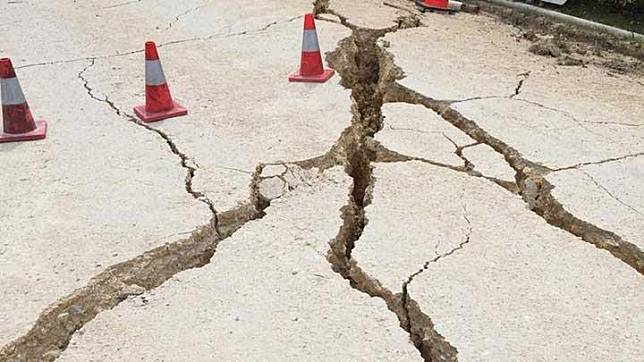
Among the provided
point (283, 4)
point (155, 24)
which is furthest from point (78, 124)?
point (283, 4)

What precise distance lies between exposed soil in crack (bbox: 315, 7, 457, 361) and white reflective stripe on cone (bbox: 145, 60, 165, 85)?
1215 mm

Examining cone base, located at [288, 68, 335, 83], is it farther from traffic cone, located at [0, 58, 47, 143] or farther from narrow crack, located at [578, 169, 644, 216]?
narrow crack, located at [578, 169, 644, 216]

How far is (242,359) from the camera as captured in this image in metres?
2.13

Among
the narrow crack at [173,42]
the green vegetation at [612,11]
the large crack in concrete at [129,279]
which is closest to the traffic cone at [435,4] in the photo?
the green vegetation at [612,11]

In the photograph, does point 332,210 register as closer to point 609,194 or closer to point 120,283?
point 120,283

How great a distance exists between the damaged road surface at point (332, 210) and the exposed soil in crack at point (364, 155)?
0.01 meters

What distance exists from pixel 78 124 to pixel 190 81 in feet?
2.94

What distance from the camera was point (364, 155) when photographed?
349 centimetres

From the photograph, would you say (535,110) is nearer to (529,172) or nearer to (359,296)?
(529,172)

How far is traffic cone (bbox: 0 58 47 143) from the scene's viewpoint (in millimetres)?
3559

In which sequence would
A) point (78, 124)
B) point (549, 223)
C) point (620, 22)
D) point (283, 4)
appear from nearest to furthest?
1. point (549, 223)
2. point (78, 124)
3. point (620, 22)
4. point (283, 4)

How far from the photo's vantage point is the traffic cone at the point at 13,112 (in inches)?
140

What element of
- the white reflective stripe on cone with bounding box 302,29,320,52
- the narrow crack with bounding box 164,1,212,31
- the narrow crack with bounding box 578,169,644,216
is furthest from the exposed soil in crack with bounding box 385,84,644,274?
the narrow crack with bounding box 164,1,212,31

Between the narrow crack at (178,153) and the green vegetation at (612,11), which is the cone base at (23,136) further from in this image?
the green vegetation at (612,11)
